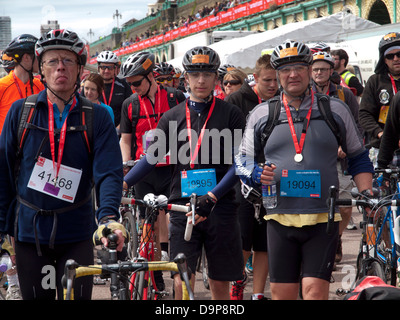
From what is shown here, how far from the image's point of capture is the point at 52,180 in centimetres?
378

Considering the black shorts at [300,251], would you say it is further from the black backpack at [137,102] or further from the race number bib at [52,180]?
the black backpack at [137,102]

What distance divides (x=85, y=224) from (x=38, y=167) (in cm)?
42

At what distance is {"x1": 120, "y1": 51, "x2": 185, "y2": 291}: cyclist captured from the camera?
6.97 metres

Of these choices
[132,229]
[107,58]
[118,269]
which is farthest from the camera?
[107,58]

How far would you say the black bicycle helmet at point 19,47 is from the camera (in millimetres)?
6699

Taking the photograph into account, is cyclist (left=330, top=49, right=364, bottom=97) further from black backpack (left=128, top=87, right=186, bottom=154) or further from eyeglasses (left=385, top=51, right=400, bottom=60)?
black backpack (left=128, top=87, right=186, bottom=154)

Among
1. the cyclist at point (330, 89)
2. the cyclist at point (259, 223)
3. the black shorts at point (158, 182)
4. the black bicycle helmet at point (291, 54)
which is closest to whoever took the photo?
the black bicycle helmet at point (291, 54)

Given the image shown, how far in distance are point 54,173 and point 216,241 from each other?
1.63 m

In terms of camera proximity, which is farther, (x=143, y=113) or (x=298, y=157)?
(x=143, y=113)

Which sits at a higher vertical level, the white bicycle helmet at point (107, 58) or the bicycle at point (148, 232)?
the white bicycle helmet at point (107, 58)

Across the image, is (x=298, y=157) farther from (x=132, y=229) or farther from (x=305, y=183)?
(x=132, y=229)

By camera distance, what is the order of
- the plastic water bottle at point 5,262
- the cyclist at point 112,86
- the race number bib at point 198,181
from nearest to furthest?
1. the race number bib at point 198,181
2. the plastic water bottle at point 5,262
3. the cyclist at point 112,86

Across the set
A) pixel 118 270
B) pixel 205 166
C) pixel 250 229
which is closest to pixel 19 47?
pixel 205 166

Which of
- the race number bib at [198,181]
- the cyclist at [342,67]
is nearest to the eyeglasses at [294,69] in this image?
the race number bib at [198,181]
